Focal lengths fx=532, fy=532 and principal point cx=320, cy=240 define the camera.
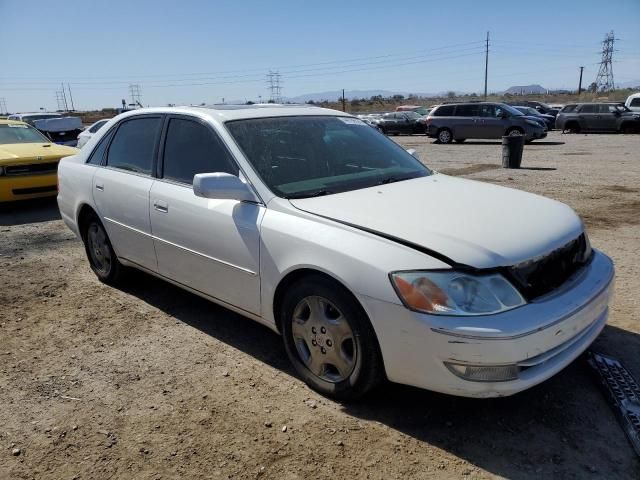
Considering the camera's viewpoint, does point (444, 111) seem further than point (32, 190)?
Yes

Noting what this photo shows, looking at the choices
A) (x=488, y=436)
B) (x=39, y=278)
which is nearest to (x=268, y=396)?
(x=488, y=436)

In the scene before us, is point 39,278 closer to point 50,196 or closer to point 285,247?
point 285,247

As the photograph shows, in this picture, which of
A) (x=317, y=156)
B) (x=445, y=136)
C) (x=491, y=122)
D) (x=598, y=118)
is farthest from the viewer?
(x=598, y=118)

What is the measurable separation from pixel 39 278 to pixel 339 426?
156 inches

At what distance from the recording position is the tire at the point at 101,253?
15.9 ft

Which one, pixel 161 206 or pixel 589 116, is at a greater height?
pixel 161 206

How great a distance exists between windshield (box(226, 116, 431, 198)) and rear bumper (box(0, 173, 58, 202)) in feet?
21.1

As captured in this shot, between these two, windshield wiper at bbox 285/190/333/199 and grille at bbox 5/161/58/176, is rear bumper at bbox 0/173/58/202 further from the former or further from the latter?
windshield wiper at bbox 285/190/333/199

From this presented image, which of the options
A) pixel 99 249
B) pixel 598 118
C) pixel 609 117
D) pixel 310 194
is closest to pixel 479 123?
pixel 598 118

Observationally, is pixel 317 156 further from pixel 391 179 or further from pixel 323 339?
pixel 323 339

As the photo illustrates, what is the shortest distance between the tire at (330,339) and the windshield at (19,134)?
869 centimetres

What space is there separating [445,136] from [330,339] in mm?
21211

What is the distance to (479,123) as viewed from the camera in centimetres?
2181

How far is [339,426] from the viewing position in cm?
281
